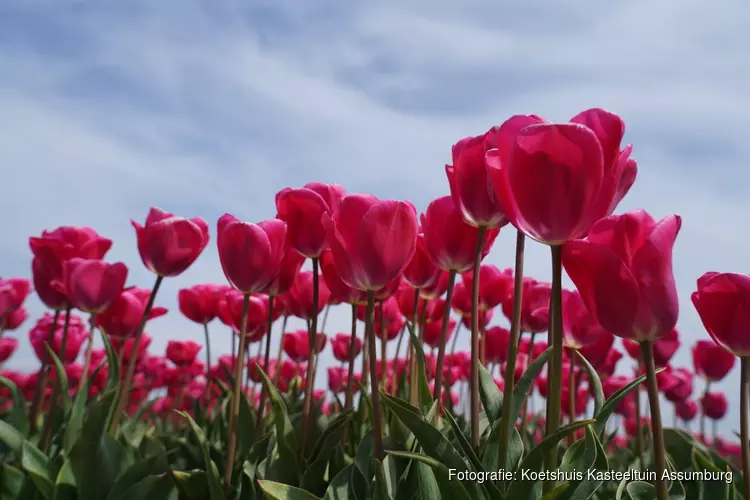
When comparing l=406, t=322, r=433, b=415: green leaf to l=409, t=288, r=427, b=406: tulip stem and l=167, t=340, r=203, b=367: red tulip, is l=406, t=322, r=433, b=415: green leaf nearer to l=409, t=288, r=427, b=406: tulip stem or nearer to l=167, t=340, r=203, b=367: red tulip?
l=409, t=288, r=427, b=406: tulip stem

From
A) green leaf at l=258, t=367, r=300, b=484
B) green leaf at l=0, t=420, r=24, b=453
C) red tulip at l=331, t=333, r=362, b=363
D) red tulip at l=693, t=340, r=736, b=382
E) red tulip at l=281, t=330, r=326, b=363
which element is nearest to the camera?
green leaf at l=258, t=367, r=300, b=484

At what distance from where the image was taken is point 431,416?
4.50 feet

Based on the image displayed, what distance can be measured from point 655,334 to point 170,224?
156 cm

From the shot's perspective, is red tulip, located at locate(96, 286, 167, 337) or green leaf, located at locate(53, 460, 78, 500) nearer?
green leaf, located at locate(53, 460, 78, 500)

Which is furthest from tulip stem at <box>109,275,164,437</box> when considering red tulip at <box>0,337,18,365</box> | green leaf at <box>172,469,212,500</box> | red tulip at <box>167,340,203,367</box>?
red tulip at <box>0,337,18,365</box>

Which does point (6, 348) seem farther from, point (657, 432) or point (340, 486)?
point (657, 432)

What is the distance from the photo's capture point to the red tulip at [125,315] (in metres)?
2.63

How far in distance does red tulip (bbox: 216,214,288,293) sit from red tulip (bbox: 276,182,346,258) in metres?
0.06

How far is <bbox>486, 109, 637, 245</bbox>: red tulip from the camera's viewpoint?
1023mm

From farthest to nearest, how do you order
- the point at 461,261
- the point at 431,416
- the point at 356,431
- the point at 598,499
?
the point at 356,431, the point at 461,261, the point at 598,499, the point at 431,416

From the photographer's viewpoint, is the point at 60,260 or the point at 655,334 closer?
the point at 655,334

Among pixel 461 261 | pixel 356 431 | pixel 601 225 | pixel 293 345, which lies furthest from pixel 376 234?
pixel 293 345

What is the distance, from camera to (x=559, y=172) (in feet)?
3.42

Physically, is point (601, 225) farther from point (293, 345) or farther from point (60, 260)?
point (293, 345)
